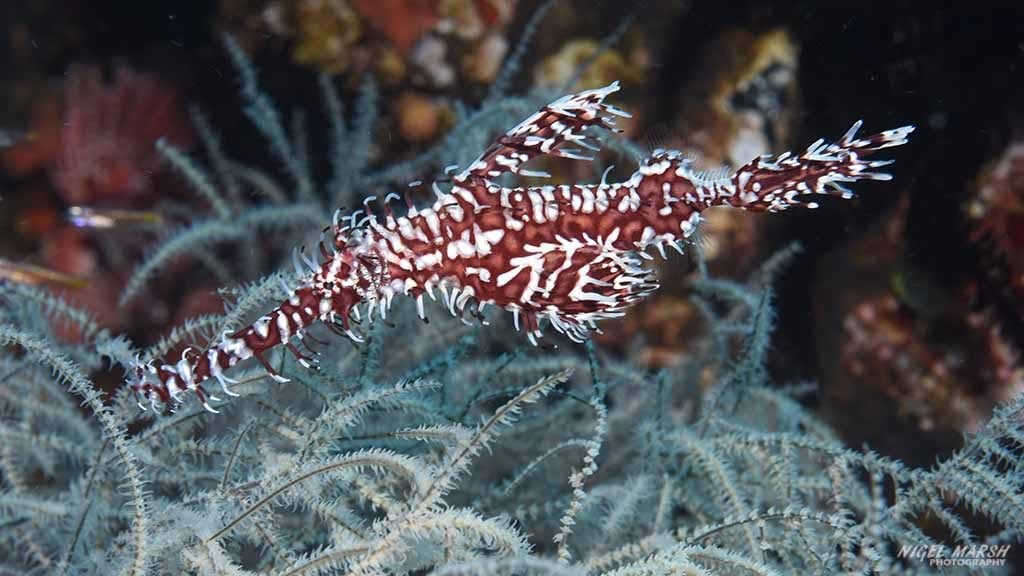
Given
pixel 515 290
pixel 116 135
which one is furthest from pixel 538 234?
pixel 116 135

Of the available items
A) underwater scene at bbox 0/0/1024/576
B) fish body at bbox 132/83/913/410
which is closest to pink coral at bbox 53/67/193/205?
underwater scene at bbox 0/0/1024/576

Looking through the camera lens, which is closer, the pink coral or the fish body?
the fish body

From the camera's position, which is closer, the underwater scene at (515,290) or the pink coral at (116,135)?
the underwater scene at (515,290)

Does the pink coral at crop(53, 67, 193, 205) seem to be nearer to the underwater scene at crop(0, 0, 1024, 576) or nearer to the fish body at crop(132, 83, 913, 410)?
the underwater scene at crop(0, 0, 1024, 576)

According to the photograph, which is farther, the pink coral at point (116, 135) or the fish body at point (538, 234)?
the pink coral at point (116, 135)

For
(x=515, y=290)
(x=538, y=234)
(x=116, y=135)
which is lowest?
(x=515, y=290)

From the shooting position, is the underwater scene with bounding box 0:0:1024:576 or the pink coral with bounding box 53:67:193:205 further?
the pink coral with bounding box 53:67:193:205

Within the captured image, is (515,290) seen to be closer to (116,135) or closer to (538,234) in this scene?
(538,234)

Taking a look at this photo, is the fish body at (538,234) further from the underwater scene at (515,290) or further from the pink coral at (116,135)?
the pink coral at (116,135)

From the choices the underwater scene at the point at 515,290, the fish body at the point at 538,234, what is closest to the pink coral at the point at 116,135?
the underwater scene at the point at 515,290
